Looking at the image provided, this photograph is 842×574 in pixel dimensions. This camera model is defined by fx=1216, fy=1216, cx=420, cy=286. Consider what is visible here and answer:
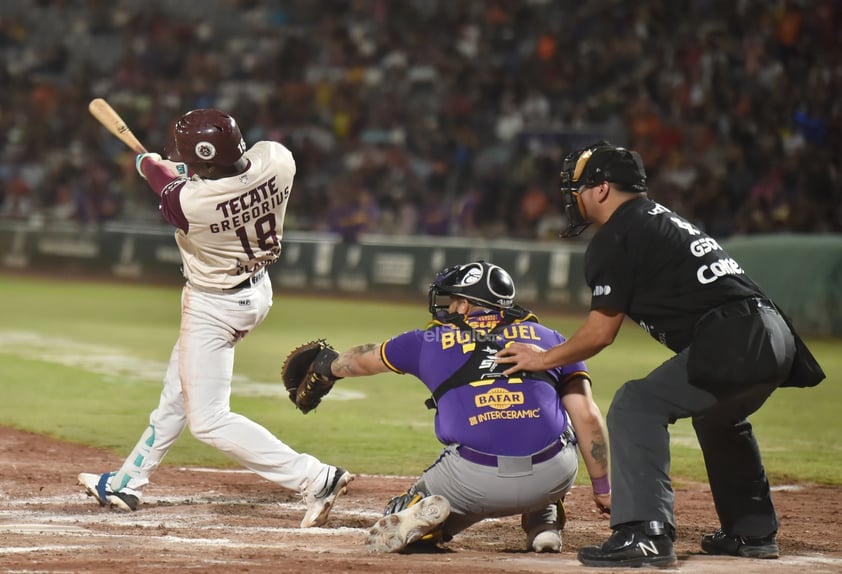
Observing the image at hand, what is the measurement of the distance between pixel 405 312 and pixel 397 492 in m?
11.3

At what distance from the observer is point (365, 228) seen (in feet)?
70.1

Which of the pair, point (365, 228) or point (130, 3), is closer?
point (365, 228)

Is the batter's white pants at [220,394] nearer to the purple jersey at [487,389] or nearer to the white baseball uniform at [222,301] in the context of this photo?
the white baseball uniform at [222,301]

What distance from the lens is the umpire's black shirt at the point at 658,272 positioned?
16.9ft

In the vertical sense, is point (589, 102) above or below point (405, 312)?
above

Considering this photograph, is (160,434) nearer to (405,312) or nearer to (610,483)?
(610,483)

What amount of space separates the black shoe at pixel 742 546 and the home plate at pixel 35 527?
9.79 ft

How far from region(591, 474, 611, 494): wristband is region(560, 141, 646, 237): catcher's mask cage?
3.66ft

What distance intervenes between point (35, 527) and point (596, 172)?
315 cm

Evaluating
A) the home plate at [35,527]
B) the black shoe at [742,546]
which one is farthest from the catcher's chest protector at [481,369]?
the home plate at [35,527]

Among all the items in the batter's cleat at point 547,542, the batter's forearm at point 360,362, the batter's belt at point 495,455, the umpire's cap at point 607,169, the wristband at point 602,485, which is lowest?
the batter's cleat at point 547,542

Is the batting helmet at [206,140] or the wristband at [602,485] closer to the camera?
the wristband at [602,485]

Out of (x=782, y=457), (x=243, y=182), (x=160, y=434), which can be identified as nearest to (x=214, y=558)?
(x=160, y=434)

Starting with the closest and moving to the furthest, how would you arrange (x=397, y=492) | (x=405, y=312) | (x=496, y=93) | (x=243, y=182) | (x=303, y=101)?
(x=243, y=182), (x=397, y=492), (x=405, y=312), (x=496, y=93), (x=303, y=101)
